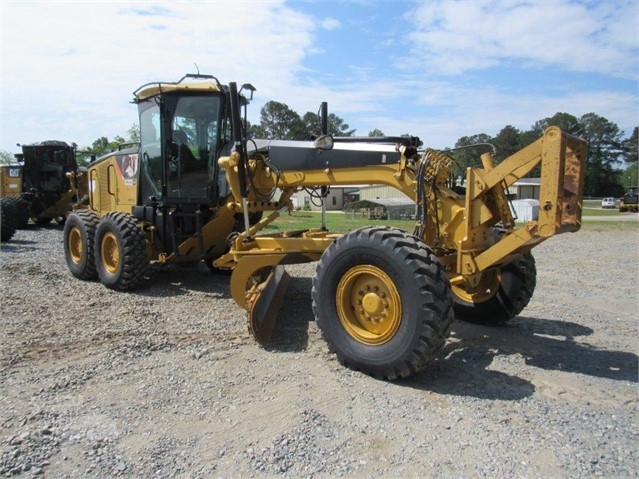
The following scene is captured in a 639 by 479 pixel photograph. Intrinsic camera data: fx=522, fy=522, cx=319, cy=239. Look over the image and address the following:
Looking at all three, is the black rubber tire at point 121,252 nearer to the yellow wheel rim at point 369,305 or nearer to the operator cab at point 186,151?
the operator cab at point 186,151

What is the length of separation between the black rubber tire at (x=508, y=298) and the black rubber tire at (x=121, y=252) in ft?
14.9

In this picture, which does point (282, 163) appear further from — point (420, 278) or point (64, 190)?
point (64, 190)

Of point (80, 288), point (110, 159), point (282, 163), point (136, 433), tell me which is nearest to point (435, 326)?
point (136, 433)

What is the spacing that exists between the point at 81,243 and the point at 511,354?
6.93 metres

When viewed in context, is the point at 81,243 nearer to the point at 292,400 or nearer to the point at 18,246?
the point at 18,246

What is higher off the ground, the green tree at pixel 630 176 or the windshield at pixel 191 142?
the green tree at pixel 630 176

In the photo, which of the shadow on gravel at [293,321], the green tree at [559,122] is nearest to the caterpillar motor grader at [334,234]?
the shadow on gravel at [293,321]

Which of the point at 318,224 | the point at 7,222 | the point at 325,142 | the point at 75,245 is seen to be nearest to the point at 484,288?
the point at 325,142

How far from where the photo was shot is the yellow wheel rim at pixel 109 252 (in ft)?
26.0

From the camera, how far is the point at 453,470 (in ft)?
9.84

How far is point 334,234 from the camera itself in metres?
6.43

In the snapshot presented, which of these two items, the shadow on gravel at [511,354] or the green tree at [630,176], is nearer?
the shadow on gravel at [511,354]

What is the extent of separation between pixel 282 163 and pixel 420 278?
2.58m

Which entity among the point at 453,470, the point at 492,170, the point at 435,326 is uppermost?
the point at 492,170
